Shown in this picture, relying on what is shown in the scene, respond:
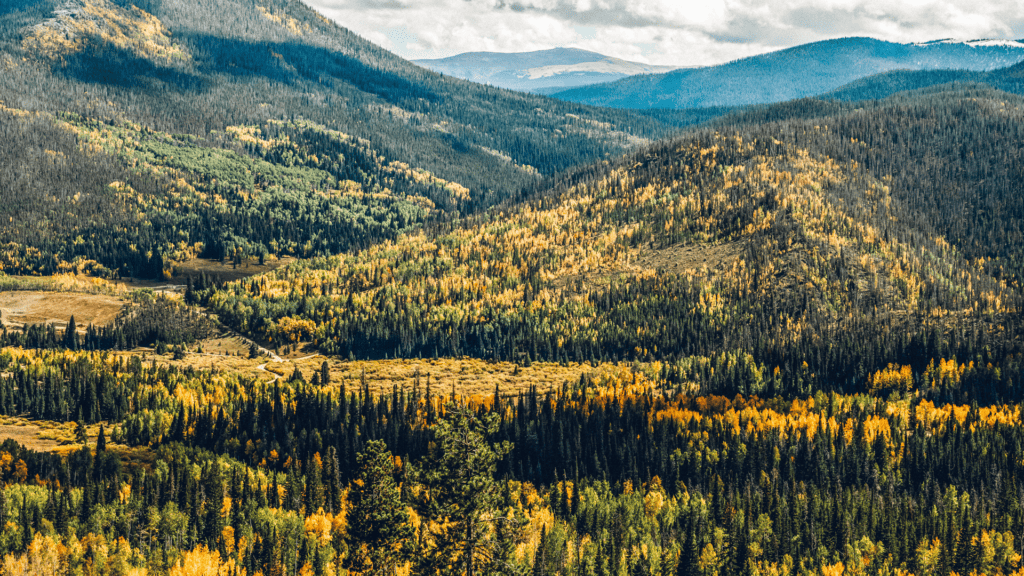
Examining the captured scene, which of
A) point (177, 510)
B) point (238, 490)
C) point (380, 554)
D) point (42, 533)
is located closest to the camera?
point (380, 554)

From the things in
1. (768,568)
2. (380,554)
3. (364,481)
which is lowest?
(768,568)

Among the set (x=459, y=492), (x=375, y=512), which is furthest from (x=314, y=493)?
(x=459, y=492)

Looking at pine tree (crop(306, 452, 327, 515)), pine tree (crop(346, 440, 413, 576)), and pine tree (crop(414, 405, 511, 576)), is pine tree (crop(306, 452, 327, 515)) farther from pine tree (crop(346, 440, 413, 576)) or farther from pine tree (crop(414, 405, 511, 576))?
pine tree (crop(414, 405, 511, 576))

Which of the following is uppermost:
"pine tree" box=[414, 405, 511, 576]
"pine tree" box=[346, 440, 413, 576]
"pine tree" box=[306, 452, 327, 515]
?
"pine tree" box=[414, 405, 511, 576]

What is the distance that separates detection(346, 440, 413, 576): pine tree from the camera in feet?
308

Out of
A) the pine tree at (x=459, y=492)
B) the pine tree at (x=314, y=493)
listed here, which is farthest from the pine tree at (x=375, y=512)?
the pine tree at (x=314, y=493)

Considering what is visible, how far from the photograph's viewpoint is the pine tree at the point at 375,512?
93875 millimetres

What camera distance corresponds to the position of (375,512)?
94875 mm

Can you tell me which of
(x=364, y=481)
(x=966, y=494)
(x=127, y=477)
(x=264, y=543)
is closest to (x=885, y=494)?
(x=966, y=494)

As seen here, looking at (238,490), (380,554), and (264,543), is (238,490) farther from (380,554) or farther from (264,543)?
(380,554)

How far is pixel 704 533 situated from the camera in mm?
177500

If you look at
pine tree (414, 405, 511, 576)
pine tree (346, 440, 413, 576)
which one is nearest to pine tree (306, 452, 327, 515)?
pine tree (346, 440, 413, 576)

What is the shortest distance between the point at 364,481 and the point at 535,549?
250 ft

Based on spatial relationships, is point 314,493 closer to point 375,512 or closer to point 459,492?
point 375,512
